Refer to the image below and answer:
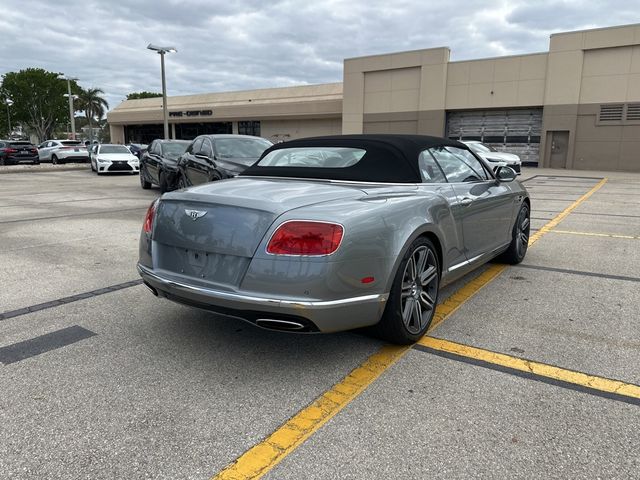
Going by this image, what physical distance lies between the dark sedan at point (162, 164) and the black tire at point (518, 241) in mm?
8509

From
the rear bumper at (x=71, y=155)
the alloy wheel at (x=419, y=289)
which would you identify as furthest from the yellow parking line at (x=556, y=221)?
the rear bumper at (x=71, y=155)

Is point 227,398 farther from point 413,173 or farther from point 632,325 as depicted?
Answer: point 632,325

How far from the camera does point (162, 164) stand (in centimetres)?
1323

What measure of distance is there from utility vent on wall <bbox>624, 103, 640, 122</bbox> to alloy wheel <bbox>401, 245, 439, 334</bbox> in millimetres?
29043

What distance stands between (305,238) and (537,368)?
171 cm

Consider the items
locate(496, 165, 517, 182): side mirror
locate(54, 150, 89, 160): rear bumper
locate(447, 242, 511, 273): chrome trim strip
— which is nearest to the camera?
locate(447, 242, 511, 273): chrome trim strip

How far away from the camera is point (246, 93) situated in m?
47.1

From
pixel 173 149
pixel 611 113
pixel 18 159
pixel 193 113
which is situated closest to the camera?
pixel 173 149

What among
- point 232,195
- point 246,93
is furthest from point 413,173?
point 246,93

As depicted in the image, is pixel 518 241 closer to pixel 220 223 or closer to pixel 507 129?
pixel 220 223

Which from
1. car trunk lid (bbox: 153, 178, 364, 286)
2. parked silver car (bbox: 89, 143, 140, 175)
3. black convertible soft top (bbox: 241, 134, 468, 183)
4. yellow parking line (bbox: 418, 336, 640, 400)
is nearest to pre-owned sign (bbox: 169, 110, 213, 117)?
parked silver car (bbox: 89, 143, 140, 175)

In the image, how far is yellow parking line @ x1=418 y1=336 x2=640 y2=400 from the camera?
2.96 metres

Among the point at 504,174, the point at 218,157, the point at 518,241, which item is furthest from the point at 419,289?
the point at 218,157

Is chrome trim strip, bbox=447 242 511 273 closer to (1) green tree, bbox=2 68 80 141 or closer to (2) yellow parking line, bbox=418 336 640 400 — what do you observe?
(2) yellow parking line, bbox=418 336 640 400
